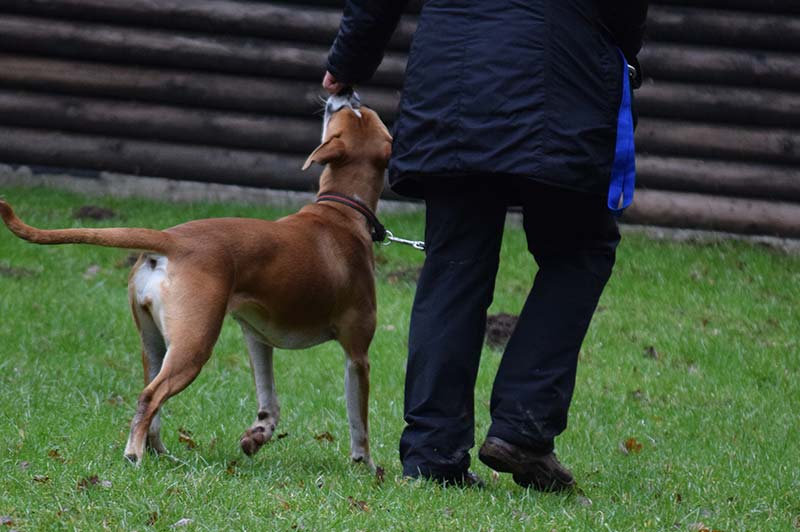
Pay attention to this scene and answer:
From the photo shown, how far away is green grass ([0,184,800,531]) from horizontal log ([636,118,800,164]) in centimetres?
81

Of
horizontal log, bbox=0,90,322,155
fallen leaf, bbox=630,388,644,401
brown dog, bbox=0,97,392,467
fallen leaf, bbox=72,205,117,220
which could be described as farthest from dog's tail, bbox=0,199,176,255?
horizontal log, bbox=0,90,322,155

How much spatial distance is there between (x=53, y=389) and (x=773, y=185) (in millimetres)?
6443

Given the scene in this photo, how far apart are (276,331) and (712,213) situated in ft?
20.2

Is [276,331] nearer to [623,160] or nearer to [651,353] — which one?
[623,160]

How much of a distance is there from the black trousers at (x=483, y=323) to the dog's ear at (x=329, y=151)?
1.00m

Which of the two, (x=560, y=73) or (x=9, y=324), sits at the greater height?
(x=560, y=73)

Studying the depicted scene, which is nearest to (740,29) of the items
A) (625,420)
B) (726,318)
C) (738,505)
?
(726,318)

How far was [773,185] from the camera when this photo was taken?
1016cm

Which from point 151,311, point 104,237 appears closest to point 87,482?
point 151,311

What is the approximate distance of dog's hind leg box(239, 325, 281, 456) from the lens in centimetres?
486

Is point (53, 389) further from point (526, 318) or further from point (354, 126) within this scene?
point (526, 318)

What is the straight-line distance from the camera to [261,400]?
5.12m

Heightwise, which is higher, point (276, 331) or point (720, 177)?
point (276, 331)

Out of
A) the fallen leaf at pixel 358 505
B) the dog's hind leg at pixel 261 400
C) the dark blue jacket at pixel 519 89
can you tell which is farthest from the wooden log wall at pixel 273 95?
the fallen leaf at pixel 358 505
